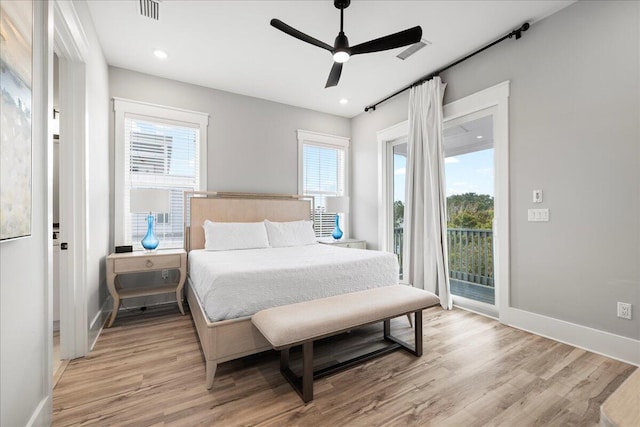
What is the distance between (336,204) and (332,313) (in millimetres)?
2730

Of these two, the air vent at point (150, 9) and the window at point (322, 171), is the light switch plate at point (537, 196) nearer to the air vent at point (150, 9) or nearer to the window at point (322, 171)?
the window at point (322, 171)

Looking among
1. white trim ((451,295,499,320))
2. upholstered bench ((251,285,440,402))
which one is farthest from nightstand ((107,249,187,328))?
white trim ((451,295,499,320))

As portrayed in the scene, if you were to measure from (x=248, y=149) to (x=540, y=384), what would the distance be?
3992mm

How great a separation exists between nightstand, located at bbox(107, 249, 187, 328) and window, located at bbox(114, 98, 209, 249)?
593mm

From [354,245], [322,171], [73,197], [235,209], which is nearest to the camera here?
[73,197]

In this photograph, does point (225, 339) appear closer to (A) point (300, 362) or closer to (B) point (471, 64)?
(A) point (300, 362)

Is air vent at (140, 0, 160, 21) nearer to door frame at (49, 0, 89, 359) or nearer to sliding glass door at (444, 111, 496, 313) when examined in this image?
door frame at (49, 0, 89, 359)

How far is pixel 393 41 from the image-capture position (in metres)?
2.14

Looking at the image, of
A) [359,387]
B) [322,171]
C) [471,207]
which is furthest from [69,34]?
[471,207]

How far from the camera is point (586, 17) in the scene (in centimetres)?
231

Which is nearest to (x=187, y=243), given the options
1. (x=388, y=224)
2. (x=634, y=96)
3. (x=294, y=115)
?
(x=294, y=115)

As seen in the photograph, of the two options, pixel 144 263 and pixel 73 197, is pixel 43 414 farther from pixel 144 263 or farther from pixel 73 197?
pixel 144 263

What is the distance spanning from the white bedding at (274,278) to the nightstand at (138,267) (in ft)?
1.42

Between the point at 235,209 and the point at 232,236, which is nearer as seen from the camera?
the point at 232,236
